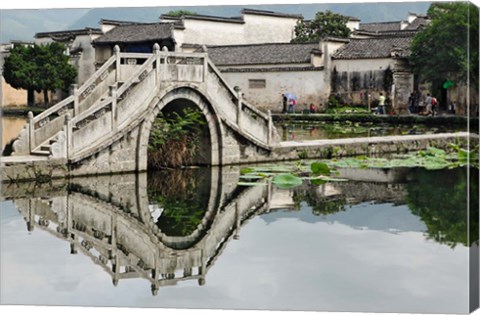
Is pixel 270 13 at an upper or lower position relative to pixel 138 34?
upper

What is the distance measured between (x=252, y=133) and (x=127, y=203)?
5.28 metres

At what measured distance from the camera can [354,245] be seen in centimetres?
1023

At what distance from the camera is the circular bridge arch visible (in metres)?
16.3

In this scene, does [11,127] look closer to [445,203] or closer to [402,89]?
[445,203]

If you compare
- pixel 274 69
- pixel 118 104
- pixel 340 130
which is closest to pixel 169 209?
pixel 118 104

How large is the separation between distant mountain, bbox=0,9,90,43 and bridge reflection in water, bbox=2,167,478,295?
2.17 metres

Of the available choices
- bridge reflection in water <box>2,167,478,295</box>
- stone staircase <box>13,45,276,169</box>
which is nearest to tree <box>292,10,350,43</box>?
stone staircase <box>13,45,276,169</box>

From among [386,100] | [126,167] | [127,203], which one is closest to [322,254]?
[127,203]

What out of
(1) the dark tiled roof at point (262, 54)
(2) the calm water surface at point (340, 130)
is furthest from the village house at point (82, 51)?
(2) the calm water surface at point (340, 130)

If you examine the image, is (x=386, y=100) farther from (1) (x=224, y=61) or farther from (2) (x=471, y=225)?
(2) (x=471, y=225)

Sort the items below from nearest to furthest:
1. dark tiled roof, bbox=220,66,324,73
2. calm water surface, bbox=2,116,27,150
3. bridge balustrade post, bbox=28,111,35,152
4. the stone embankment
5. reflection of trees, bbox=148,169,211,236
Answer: reflection of trees, bbox=148,169,211,236, bridge balustrade post, bbox=28,111,35,152, the stone embankment, calm water surface, bbox=2,116,27,150, dark tiled roof, bbox=220,66,324,73

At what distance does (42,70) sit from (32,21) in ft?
27.1

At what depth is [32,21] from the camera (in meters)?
11.8

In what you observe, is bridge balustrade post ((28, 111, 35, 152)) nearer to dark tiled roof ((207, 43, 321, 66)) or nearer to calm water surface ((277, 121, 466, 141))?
calm water surface ((277, 121, 466, 141))
